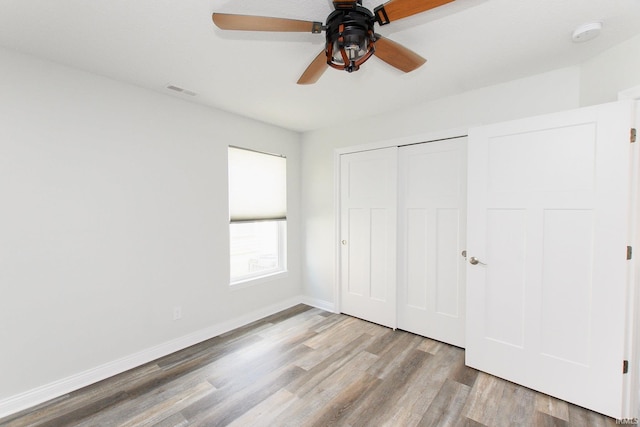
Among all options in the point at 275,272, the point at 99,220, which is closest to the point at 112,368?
the point at 99,220

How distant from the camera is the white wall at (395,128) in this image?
230 cm

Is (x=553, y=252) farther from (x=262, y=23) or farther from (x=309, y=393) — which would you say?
(x=262, y=23)

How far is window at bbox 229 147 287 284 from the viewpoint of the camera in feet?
11.1

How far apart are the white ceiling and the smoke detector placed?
0.04 m

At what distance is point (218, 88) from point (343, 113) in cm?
137

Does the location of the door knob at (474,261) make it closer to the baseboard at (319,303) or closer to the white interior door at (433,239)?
the white interior door at (433,239)

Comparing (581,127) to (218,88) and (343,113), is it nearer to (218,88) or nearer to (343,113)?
(343,113)

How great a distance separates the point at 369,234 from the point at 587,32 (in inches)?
95.1

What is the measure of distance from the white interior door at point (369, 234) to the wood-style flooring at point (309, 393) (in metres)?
0.59

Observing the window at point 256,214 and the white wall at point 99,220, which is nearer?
the white wall at point 99,220

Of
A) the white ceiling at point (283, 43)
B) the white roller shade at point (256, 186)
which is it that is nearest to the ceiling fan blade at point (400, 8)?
the white ceiling at point (283, 43)

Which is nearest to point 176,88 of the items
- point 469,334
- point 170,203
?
point 170,203

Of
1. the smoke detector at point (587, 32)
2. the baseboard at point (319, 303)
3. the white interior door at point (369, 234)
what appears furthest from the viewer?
the baseboard at point (319, 303)

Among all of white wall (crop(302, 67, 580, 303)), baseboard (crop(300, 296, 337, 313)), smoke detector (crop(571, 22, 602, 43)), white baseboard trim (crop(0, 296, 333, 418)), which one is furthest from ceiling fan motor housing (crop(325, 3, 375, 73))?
baseboard (crop(300, 296, 337, 313))
